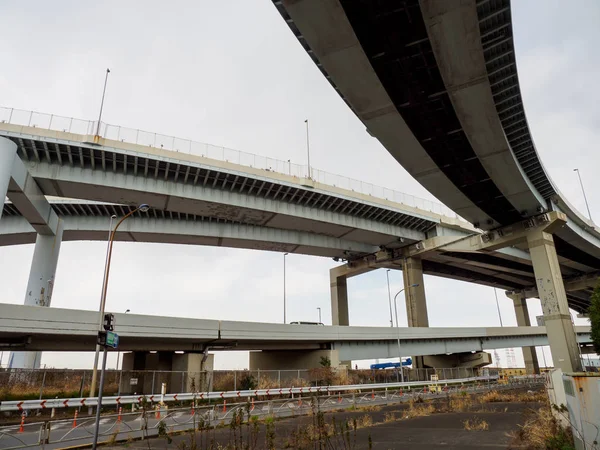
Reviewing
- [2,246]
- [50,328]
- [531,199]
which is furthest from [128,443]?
[2,246]

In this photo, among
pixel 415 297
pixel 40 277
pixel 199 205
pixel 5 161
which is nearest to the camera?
pixel 5 161

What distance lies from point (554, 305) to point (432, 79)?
29.9 meters

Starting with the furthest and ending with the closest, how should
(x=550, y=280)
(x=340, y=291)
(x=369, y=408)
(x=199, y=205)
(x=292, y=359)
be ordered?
(x=340, y=291), (x=292, y=359), (x=550, y=280), (x=199, y=205), (x=369, y=408)

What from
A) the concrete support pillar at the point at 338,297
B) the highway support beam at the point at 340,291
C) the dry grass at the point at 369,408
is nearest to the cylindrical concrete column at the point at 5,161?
the dry grass at the point at 369,408

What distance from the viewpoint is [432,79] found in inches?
705

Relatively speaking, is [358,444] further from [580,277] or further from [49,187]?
[580,277]

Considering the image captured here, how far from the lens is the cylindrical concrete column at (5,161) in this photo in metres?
25.6

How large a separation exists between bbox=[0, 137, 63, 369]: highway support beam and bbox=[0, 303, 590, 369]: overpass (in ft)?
23.3

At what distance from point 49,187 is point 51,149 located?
362 centimetres

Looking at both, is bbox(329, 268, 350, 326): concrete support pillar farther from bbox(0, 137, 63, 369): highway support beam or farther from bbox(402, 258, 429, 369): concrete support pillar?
bbox(0, 137, 63, 369): highway support beam

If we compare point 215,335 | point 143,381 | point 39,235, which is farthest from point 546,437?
point 39,235

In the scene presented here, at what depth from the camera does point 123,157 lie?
31.5 m

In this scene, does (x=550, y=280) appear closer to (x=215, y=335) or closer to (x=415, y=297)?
(x=415, y=297)

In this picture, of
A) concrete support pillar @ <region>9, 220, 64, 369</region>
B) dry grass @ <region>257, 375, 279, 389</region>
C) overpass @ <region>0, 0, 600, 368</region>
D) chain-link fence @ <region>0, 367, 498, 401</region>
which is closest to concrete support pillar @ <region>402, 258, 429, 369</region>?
overpass @ <region>0, 0, 600, 368</region>
